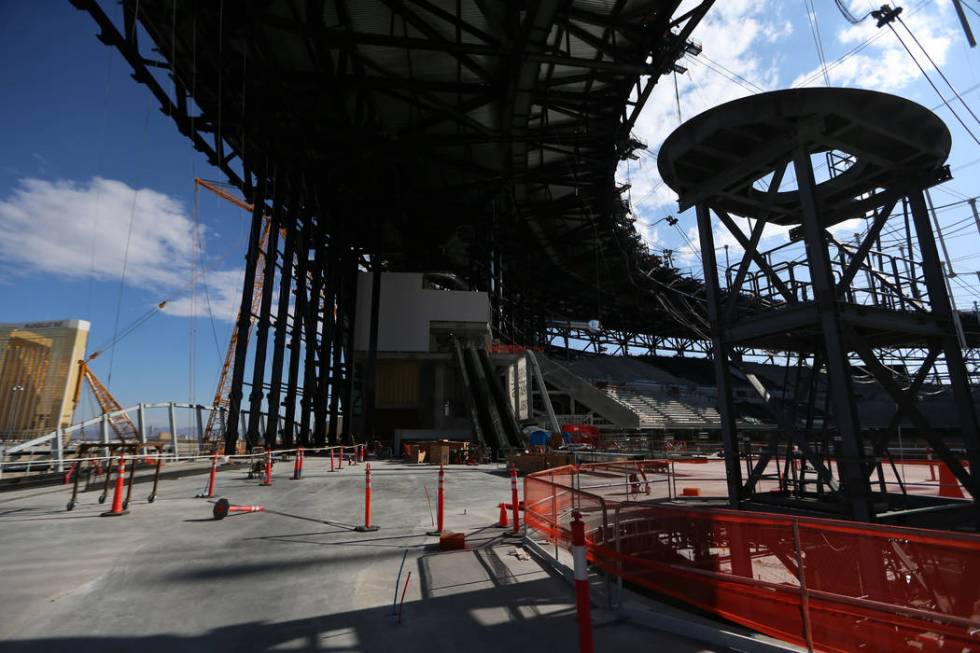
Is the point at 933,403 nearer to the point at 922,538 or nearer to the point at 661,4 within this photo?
the point at 661,4

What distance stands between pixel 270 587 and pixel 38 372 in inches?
1893

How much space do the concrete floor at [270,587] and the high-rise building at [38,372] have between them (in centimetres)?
3721

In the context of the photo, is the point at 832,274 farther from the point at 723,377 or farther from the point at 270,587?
the point at 270,587

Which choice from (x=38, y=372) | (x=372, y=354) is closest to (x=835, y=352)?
(x=372, y=354)

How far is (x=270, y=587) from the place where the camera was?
17.7 feet

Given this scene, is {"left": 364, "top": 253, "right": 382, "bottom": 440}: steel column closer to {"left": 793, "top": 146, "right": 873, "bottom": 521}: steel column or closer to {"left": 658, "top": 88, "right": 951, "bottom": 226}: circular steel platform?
{"left": 658, "top": 88, "right": 951, "bottom": 226}: circular steel platform

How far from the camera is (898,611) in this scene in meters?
3.03

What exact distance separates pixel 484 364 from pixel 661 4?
22905 mm

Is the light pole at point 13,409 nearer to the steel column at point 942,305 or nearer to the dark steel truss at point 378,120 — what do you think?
the dark steel truss at point 378,120

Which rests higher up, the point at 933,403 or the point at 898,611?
the point at 933,403

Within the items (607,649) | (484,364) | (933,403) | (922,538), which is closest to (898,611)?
(922,538)

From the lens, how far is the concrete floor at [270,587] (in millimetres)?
4051

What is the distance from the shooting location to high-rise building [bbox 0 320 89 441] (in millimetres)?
37000

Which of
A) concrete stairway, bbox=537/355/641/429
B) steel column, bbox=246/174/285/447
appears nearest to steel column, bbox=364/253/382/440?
steel column, bbox=246/174/285/447
